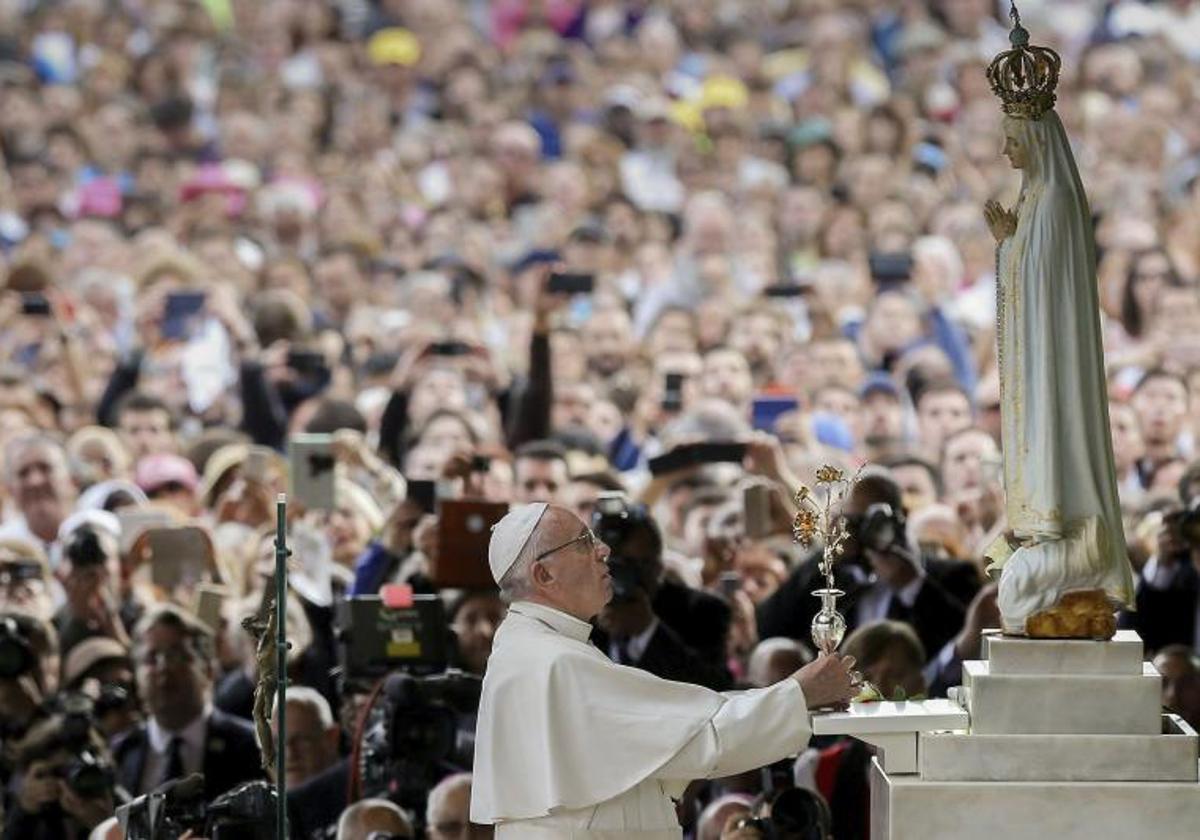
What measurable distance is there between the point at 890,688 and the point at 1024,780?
3.14 meters

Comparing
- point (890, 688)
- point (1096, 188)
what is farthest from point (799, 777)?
point (1096, 188)

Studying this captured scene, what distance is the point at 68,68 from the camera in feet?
96.9

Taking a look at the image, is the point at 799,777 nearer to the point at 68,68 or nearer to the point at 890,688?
the point at 890,688

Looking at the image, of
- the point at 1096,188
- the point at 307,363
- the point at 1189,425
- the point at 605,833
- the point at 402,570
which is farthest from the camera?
the point at 1096,188

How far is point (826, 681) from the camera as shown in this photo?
9.47 m

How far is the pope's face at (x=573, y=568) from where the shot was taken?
9.67m

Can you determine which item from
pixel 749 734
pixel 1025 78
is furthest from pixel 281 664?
pixel 1025 78

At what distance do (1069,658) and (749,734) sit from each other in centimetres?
94

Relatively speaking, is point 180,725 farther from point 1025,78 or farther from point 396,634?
point 1025,78

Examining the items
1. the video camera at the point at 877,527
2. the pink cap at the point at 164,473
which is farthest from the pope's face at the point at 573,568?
the pink cap at the point at 164,473

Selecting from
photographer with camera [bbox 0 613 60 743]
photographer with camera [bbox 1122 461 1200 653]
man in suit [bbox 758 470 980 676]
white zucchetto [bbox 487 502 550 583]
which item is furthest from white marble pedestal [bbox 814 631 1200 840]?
photographer with camera [bbox 0 613 60 743]

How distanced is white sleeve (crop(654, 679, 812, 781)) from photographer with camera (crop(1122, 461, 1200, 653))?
16.0 feet

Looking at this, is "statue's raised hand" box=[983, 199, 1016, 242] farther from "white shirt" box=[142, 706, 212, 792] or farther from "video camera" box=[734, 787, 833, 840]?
"white shirt" box=[142, 706, 212, 792]

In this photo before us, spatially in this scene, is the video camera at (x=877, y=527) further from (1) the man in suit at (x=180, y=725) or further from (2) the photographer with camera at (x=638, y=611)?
(1) the man in suit at (x=180, y=725)
